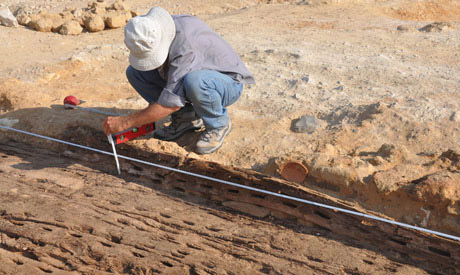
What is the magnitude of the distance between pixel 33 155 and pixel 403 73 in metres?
3.82

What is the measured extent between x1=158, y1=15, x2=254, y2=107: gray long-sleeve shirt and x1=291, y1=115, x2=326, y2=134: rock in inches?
32.0

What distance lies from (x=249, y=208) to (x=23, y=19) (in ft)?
22.2

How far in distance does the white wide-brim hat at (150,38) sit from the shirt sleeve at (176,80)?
101mm

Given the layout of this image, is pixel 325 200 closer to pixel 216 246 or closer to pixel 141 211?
pixel 216 246

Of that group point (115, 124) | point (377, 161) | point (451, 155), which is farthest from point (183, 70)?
point (451, 155)

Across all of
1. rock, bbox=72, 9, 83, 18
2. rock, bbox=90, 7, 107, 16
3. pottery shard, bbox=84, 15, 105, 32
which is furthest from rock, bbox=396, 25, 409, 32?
rock, bbox=72, 9, 83, 18

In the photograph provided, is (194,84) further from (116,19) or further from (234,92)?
(116,19)

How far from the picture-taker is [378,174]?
9.61 ft

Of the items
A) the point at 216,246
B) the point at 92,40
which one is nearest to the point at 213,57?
the point at 216,246

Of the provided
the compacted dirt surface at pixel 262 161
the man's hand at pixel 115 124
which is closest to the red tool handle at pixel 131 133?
the compacted dirt surface at pixel 262 161

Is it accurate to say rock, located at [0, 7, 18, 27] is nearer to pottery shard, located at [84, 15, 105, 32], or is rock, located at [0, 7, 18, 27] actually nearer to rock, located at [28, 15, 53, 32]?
rock, located at [28, 15, 53, 32]

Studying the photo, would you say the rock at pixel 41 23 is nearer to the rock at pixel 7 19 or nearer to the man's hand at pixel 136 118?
the rock at pixel 7 19

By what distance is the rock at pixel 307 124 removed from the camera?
3.86 metres

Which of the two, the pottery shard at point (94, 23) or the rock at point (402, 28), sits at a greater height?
the rock at point (402, 28)
